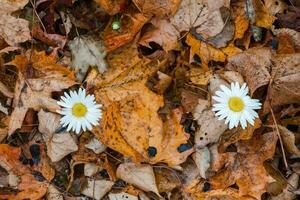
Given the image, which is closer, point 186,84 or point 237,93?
point 237,93

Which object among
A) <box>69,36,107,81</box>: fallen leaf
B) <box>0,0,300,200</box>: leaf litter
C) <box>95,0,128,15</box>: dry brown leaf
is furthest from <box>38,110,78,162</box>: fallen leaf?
<box>95,0,128,15</box>: dry brown leaf

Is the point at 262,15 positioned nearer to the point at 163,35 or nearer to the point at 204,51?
the point at 204,51

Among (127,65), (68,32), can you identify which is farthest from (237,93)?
(68,32)

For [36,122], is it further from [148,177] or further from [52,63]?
[148,177]

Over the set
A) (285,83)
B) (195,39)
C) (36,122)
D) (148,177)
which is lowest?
(148,177)

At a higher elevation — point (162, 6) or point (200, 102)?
point (162, 6)

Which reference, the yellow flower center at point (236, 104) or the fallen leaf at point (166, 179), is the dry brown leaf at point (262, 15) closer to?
the yellow flower center at point (236, 104)

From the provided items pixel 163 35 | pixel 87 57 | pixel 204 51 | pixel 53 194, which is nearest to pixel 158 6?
pixel 163 35
